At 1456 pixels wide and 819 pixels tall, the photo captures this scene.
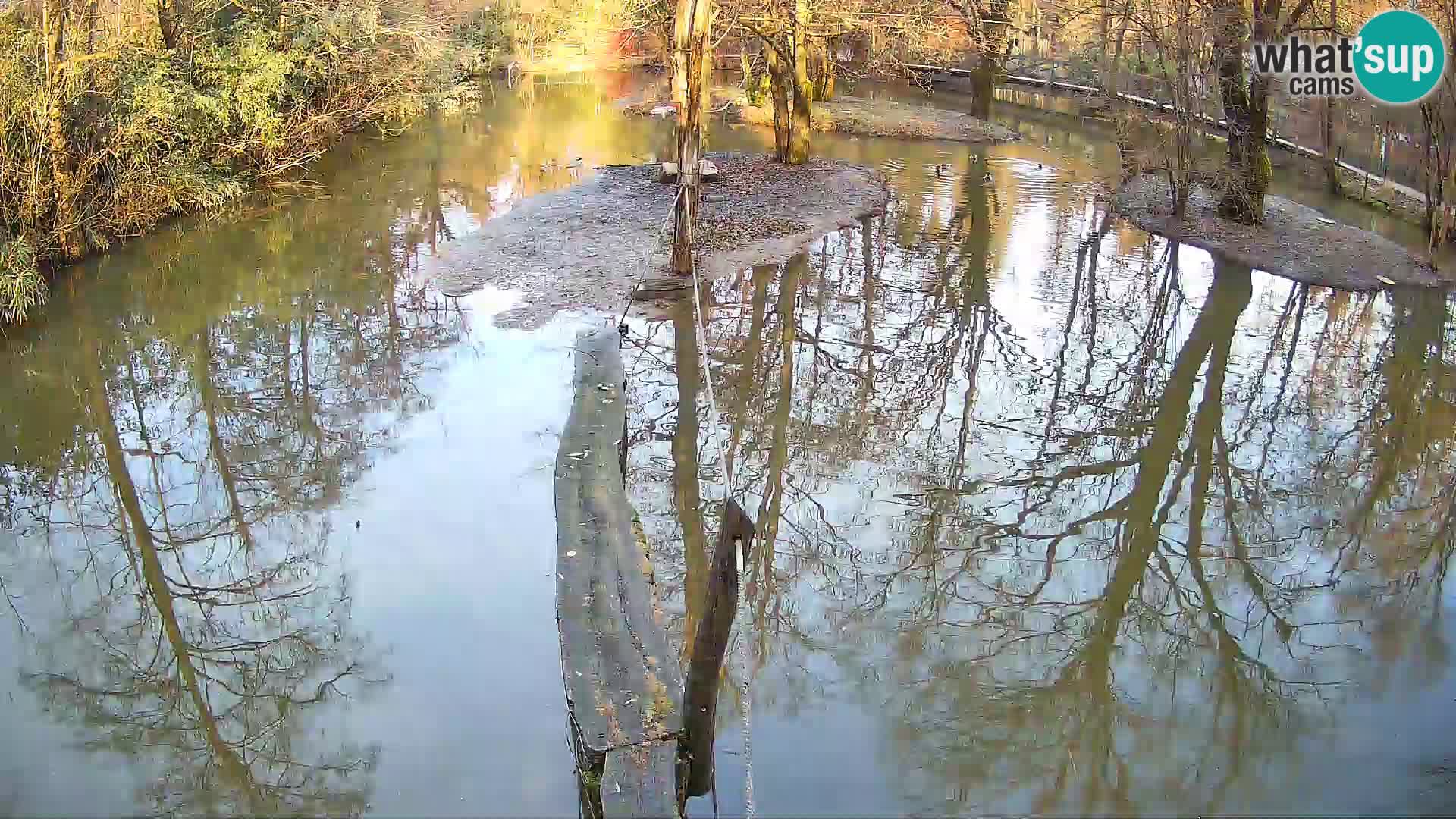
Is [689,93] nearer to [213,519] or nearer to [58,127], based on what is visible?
[213,519]

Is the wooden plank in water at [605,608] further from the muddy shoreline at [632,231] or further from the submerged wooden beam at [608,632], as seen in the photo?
the muddy shoreline at [632,231]

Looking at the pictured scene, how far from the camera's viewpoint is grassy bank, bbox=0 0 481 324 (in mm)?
11531

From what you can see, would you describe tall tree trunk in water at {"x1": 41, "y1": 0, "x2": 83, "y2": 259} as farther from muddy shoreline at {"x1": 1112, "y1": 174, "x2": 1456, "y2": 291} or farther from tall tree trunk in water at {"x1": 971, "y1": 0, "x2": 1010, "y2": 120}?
tall tree trunk in water at {"x1": 971, "y1": 0, "x2": 1010, "y2": 120}

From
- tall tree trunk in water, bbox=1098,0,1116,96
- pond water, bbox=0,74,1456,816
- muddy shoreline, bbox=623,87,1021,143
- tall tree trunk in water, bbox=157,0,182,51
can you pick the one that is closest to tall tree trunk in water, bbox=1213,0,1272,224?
pond water, bbox=0,74,1456,816

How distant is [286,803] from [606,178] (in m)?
13.7

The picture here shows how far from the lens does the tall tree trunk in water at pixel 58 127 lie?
38.2 ft

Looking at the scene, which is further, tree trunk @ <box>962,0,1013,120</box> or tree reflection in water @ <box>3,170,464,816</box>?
tree trunk @ <box>962,0,1013,120</box>

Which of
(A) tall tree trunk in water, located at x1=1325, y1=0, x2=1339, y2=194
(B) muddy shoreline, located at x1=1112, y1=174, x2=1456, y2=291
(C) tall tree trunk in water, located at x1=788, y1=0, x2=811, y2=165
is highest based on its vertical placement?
(C) tall tree trunk in water, located at x1=788, y1=0, x2=811, y2=165

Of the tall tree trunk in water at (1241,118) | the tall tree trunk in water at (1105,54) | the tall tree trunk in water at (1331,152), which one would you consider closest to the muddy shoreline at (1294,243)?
the tall tree trunk in water at (1241,118)

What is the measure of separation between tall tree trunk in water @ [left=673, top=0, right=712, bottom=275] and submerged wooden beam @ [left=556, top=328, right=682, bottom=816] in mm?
4750

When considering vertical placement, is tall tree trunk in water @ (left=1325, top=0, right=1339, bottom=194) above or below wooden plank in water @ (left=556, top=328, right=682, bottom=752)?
above

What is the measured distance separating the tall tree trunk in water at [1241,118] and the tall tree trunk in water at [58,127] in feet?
42.2

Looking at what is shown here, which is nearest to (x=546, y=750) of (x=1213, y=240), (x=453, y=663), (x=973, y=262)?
(x=453, y=663)

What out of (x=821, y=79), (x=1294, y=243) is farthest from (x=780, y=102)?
(x=1294, y=243)
